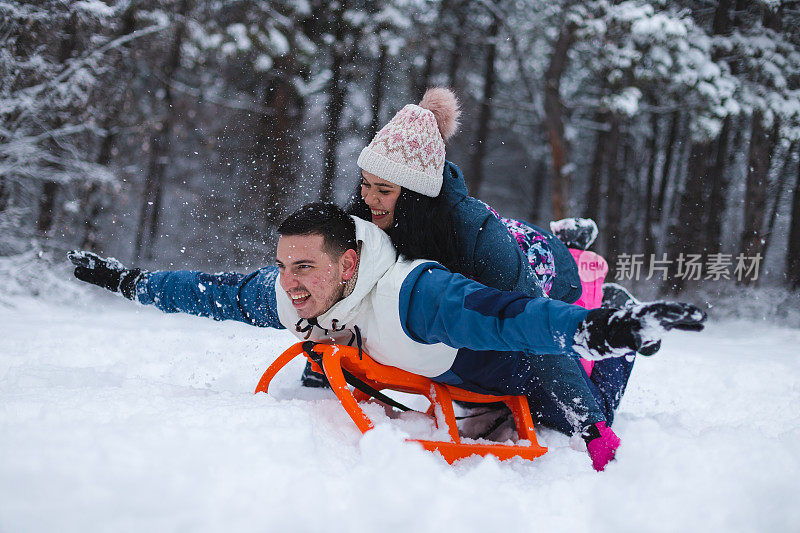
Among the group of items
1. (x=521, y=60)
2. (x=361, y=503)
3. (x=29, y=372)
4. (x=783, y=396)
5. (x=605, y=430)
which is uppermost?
(x=521, y=60)

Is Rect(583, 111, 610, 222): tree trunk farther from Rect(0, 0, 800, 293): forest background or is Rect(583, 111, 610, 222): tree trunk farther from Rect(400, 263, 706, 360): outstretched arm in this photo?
Rect(400, 263, 706, 360): outstretched arm

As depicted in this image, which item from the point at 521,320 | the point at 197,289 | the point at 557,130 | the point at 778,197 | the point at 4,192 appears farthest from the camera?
the point at 557,130

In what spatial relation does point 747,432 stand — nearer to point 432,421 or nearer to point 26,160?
point 432,421

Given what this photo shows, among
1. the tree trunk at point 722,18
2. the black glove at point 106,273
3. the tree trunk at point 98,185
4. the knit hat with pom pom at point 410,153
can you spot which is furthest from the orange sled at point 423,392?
the tree trunk at point 722,18

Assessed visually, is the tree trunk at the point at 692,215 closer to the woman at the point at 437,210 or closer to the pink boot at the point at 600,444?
the woman at the point at 437,210

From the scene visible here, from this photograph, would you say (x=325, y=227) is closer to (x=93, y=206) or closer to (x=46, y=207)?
(x=46, y=207)

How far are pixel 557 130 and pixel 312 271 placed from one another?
8.88 meters

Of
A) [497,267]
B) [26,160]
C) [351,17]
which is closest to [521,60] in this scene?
[351,17]

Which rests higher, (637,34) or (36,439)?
(637,34)

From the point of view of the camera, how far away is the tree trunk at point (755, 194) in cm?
878

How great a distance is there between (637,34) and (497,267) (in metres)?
7.34

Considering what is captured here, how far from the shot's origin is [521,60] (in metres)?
11.5

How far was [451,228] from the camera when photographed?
2.50 metres

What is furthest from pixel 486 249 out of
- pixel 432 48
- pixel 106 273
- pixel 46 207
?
pixel 432 48
